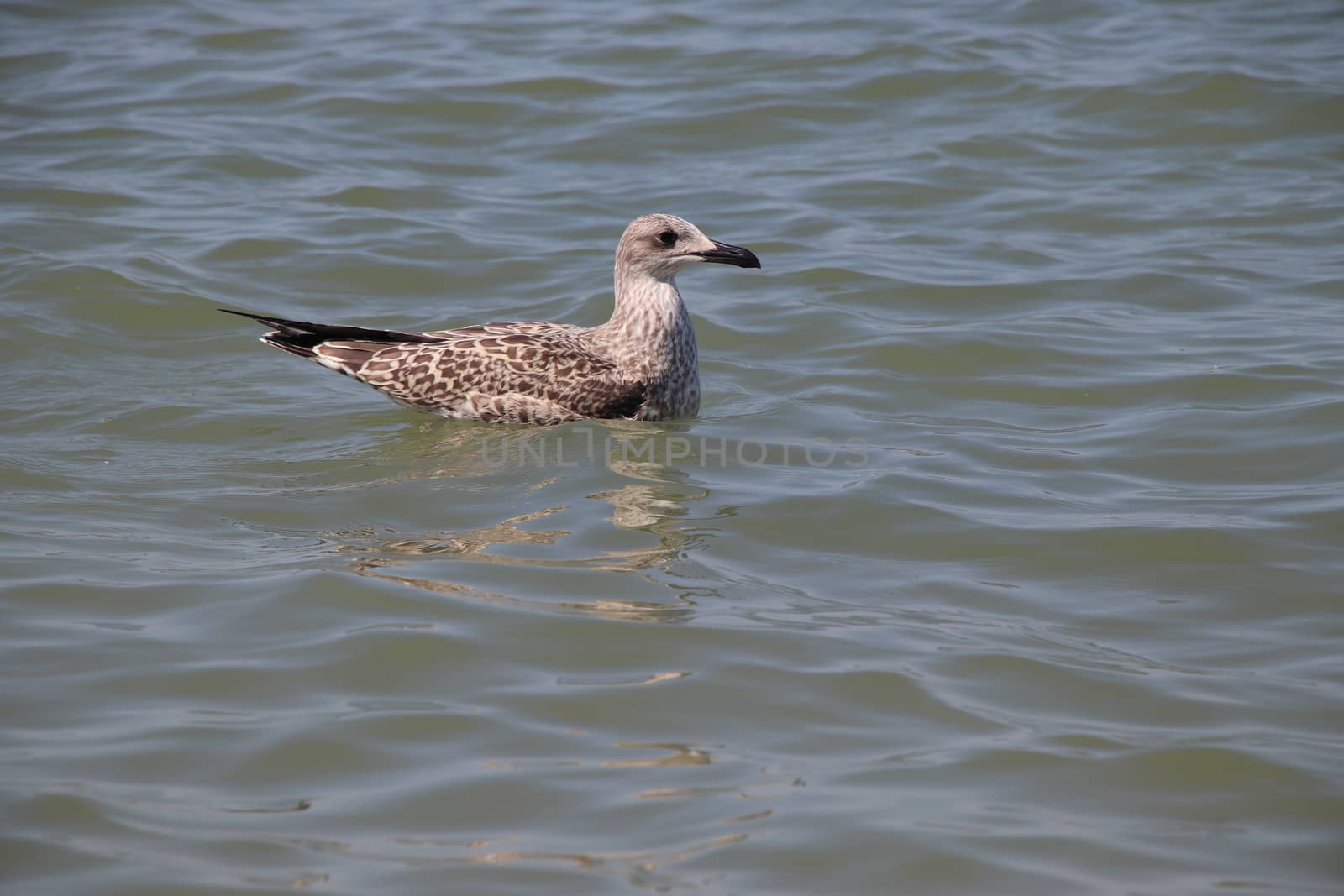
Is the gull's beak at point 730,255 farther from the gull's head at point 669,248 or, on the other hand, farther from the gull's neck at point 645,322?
the gull's neck at point 645,322

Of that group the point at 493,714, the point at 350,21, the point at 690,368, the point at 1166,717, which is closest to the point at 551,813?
the point at 493,714

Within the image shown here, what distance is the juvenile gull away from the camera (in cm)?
850

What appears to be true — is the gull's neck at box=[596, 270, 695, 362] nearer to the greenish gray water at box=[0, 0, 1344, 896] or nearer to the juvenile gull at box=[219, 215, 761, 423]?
the juvenile gull at box=[219, 215, 761, 423]

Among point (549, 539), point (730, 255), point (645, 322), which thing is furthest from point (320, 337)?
point (549, 539)

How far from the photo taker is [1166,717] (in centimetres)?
532

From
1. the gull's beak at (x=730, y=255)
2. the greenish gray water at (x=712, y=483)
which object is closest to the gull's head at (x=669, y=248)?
the gull's beak at (x=730, y=255)

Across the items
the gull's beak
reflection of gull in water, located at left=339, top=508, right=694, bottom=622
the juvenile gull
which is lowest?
reflection of gull in water, located at left=339, top=508, right=694, bottom=622

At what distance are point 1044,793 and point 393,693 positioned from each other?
7.68ft

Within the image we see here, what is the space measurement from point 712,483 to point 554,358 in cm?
138

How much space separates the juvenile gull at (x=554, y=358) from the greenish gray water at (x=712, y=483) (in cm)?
24

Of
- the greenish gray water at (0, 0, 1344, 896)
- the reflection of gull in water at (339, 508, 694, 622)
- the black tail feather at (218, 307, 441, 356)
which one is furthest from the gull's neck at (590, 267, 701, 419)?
the reflection of gull in water at (339, 508, 694, 622)

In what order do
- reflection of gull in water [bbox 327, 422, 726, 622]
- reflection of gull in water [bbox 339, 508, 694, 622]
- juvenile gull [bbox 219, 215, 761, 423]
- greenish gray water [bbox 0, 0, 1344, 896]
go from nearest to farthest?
greenish gray water [bbox 0, 0, 1344, 896] < reflection of gull in water [bbox 339, 508, 694, 622] < reflection of gull in water [bbox 327, 422, 726, 622] < juvenile gull [bbox 219, 215, 761, 423]

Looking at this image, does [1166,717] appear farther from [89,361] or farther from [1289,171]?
[1289,171]

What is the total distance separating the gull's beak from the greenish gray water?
921 mm
